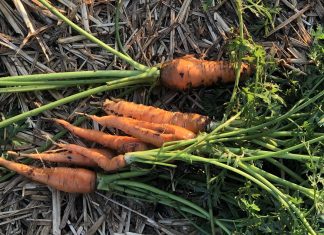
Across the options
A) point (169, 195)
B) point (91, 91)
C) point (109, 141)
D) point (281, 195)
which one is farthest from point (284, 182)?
point (91, 91)

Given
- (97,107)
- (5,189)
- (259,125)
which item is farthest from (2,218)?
(259,125)

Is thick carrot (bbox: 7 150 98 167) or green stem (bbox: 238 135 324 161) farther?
thick carrot (bbox: 7 150 98 167)

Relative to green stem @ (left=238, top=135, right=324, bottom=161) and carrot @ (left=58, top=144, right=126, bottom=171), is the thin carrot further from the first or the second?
green stem @ (left=238, top=135, right=324, bottom=161)

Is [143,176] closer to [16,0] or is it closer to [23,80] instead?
[23,80]

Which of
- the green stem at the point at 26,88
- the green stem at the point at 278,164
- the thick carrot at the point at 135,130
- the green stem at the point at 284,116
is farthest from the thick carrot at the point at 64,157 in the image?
the green stem at the point at 278,164

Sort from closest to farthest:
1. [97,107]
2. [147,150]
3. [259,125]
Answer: [259,125] < [147,150] < [97,107]

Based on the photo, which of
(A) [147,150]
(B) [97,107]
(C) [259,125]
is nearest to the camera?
(C) [259,125]

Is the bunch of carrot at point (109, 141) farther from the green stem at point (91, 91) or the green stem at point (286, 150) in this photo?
the green stem at point (286, 150)

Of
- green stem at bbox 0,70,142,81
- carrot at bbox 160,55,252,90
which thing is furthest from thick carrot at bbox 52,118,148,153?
carrot at bbox 160,55,252,90
